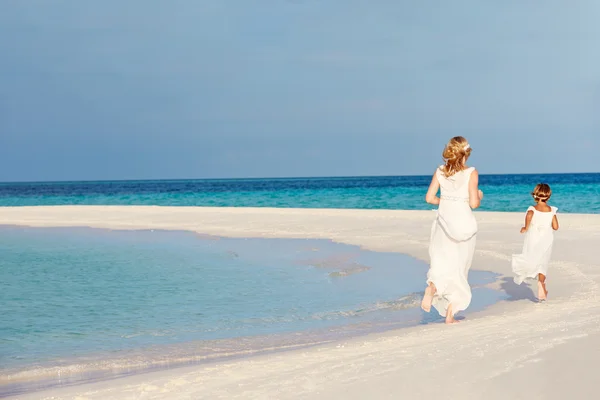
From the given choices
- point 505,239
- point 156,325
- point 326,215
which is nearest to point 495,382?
point 156,325

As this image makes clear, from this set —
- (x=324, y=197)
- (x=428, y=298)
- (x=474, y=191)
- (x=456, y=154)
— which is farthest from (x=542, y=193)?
(x=324, y=197)

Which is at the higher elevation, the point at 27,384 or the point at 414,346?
the point at 414,346

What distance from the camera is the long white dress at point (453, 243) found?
Result: 6.70m

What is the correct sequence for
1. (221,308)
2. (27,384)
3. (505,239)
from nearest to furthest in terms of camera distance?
(27,384) → (221,308) → (505,239)

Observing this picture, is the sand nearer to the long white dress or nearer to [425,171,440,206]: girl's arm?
the long white dress

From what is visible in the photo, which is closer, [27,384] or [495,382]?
[495,382]

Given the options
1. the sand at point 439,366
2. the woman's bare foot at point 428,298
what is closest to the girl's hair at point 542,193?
the sand at point 439,366

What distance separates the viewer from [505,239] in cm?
1578

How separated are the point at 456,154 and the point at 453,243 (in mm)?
894

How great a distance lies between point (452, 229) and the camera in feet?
22.1

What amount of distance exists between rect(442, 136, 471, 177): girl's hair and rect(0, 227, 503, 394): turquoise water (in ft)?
5.47

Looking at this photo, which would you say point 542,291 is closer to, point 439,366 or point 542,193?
point 542,193

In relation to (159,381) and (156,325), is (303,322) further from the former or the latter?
(159,381)

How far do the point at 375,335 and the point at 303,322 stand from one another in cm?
117
